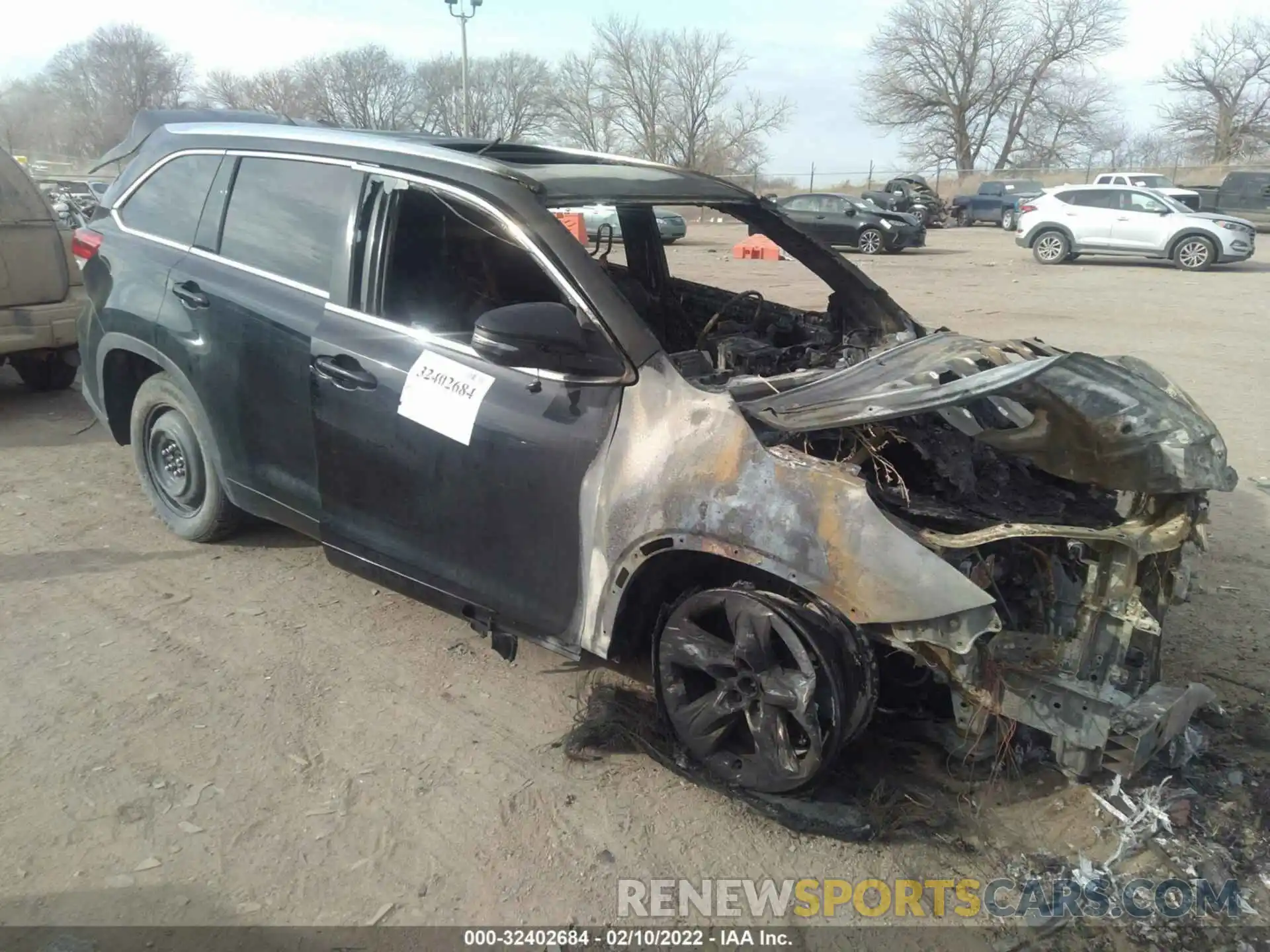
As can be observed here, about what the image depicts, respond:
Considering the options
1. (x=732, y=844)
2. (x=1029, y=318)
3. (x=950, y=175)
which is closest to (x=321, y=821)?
(x=732, y=844)

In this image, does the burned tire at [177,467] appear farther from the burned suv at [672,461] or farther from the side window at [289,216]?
the side window at [289,216]

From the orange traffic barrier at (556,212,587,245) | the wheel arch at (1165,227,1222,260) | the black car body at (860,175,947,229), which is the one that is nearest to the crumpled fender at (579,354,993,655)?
the orange traffic barrier at (556,212,587,245)

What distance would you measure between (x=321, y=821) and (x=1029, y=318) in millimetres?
11688

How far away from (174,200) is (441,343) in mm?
1951

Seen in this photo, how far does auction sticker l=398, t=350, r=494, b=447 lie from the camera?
10.2 feet

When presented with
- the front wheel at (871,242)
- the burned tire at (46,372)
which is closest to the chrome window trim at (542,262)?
the burned tire at (46,372)

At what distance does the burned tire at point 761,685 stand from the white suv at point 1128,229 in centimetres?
1983

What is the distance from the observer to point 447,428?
318cm

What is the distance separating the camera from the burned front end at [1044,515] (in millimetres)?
2543

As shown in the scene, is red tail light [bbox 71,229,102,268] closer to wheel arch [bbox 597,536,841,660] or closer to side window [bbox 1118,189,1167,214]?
wheel arch [bbox 597,536,841,660]

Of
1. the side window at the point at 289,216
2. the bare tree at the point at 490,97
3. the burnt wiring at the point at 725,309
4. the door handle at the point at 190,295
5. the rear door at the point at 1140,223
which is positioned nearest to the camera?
the side window at the point at 289,216

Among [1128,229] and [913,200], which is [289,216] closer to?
[1128,229]

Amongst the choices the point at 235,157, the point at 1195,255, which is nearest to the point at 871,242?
the point at 1195,255

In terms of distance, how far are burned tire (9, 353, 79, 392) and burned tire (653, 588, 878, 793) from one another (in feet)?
→ 20.8
